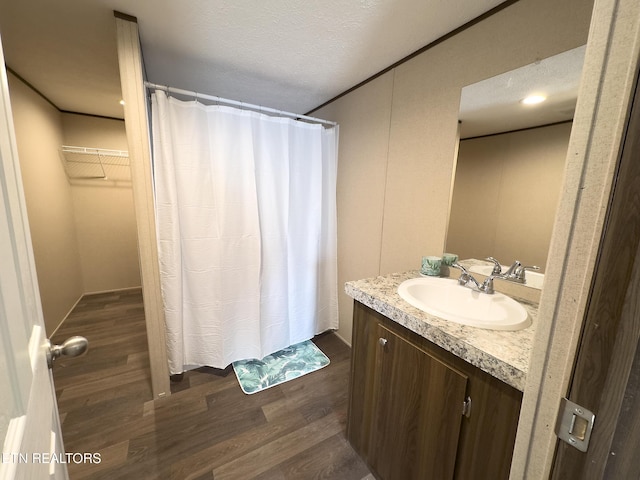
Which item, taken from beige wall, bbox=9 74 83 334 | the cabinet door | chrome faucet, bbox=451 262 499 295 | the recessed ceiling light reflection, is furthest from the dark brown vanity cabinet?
beige wall, bbox=9 74 83 334

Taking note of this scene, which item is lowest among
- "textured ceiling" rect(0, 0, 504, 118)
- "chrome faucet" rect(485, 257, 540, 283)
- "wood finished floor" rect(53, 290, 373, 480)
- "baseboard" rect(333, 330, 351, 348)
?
"wood finished floor" rect(53, 290, 373, 480)

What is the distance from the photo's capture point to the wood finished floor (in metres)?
1.26

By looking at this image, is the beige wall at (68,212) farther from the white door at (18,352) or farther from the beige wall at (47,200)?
the white door at (18,352)

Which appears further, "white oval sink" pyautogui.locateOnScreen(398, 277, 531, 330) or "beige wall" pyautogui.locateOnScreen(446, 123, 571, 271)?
"beige wall" pyautogui.locateOnScreen(446, 123, 571, 271)

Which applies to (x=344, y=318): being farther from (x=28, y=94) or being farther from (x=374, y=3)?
(x=28, y=94)

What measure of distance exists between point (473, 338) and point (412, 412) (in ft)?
1.47

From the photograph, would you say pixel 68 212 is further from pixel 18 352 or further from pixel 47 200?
pixel 18 352

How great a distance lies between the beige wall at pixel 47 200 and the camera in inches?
81.2

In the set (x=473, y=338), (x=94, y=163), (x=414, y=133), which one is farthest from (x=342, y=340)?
(x=94, y=163)

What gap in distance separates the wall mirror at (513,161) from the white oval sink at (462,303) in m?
0.24

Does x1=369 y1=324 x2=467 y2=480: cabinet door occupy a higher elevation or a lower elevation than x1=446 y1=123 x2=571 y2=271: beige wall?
lower

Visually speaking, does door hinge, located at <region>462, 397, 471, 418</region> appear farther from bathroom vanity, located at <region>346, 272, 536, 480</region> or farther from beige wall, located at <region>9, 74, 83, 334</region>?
beige wall, located at <region>9, 74, 83, 334</region>

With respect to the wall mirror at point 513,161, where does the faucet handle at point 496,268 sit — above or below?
below

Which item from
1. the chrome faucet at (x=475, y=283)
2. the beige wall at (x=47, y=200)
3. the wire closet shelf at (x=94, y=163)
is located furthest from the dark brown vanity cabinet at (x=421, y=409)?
the wire closet shelf at (x=94, y=163)
